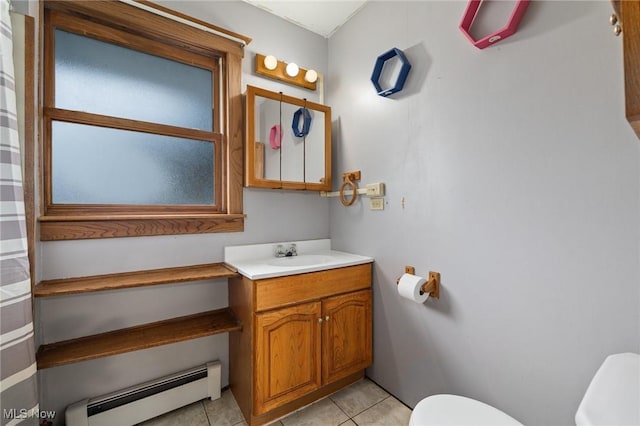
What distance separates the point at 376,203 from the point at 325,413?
4.31ft

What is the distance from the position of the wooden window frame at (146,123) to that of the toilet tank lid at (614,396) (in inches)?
70.2

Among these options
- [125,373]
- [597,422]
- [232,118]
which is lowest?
[125,373]

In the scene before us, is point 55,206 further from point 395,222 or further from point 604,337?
point 604,337

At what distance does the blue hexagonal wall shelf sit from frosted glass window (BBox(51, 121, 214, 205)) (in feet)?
3.86

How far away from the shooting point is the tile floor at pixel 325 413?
1.53m

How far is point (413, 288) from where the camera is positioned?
57.1 inches

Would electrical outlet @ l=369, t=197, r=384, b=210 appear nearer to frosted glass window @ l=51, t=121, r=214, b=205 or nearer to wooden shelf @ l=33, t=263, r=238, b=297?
wooden shelf @ l=33, t=263, r=238, b=297

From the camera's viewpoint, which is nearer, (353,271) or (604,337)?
(604,337)

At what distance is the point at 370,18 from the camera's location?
1866 mm

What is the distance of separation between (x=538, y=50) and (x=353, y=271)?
1409 mm

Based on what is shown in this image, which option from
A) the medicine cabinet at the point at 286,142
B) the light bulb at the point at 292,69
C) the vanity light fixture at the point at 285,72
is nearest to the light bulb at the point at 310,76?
the vanity light fixture at the point at 285,72

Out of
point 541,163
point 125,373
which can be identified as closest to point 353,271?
point 541,163

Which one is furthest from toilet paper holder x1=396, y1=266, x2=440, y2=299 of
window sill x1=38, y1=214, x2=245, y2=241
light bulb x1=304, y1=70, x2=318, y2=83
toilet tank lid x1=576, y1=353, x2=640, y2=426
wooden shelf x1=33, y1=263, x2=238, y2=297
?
light bulb x1=304, y1=70, x2=318, y2=83

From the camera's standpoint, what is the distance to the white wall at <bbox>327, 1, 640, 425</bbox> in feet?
3.15
